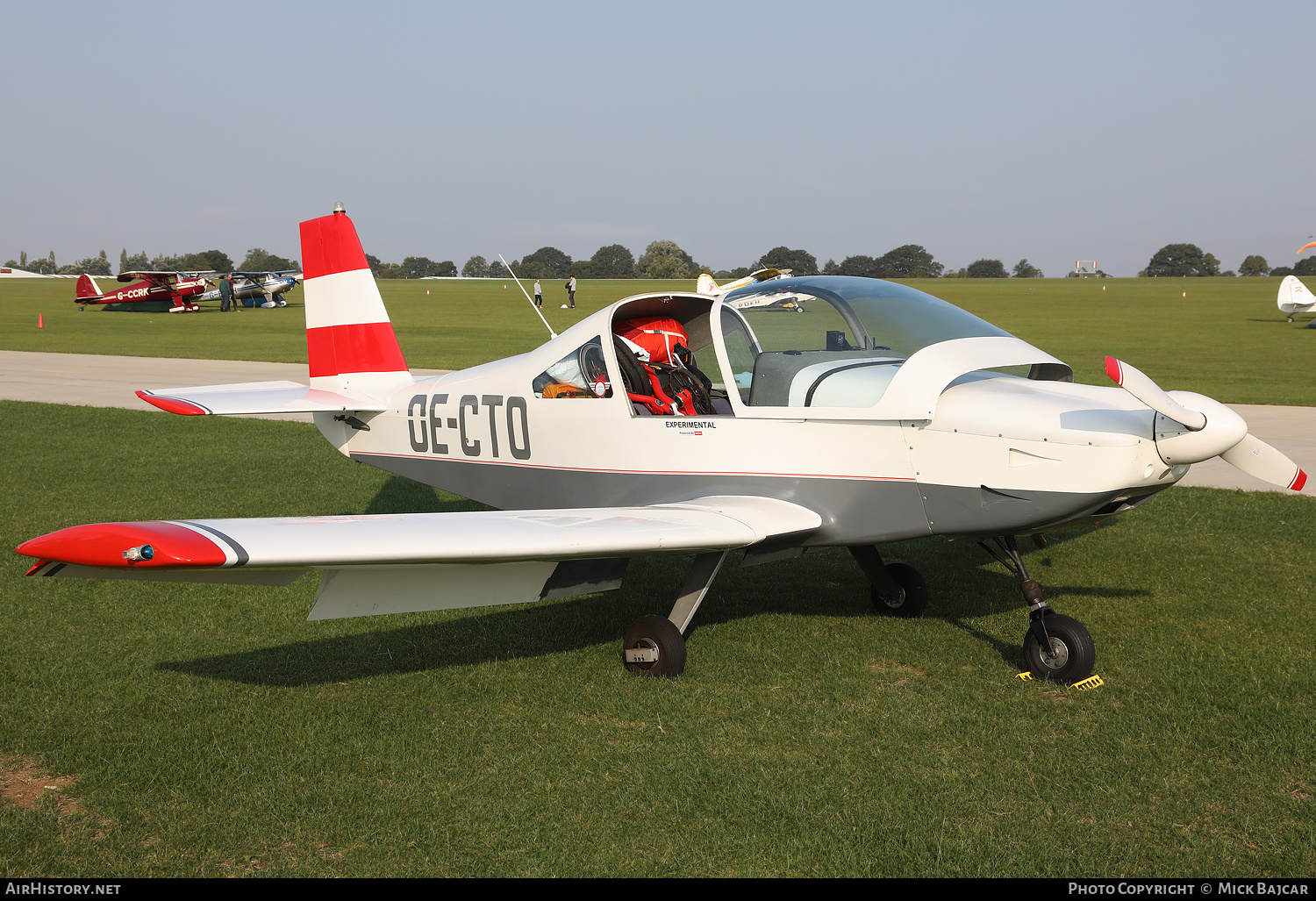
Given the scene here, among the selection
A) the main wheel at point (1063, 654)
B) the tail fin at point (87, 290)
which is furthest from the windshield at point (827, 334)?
the tail fin at point (87, 290)

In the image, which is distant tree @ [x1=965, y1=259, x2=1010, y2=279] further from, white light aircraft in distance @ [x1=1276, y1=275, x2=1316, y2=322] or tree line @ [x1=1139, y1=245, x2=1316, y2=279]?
white light aircraft in distance @ [x1=1276, y1=275, x2=1316, y2=322]

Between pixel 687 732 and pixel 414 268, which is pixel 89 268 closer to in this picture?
pixel 414 268

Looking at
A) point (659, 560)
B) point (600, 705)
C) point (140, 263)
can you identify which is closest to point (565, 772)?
point (600, 705)

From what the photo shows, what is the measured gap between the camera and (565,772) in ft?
13.5

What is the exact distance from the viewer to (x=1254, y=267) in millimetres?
133375

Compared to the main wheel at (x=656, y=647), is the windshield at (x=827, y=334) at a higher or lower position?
higher

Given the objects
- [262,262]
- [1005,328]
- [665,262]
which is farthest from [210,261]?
[1005,328]

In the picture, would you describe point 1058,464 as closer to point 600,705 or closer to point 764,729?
point 764,729

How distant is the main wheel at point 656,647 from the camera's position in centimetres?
510

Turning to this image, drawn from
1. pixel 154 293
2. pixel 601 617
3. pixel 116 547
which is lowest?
pixel 601 617

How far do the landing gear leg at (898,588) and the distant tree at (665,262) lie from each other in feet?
289

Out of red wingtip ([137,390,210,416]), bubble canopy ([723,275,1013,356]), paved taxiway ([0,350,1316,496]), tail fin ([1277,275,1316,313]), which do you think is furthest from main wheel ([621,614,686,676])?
tail fin ([1277,275,1316,313])

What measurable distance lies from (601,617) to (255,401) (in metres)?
3.21

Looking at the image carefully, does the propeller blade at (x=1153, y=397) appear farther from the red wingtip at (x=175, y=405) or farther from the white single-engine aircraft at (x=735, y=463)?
the red wingtip at (x=175, y=405)
